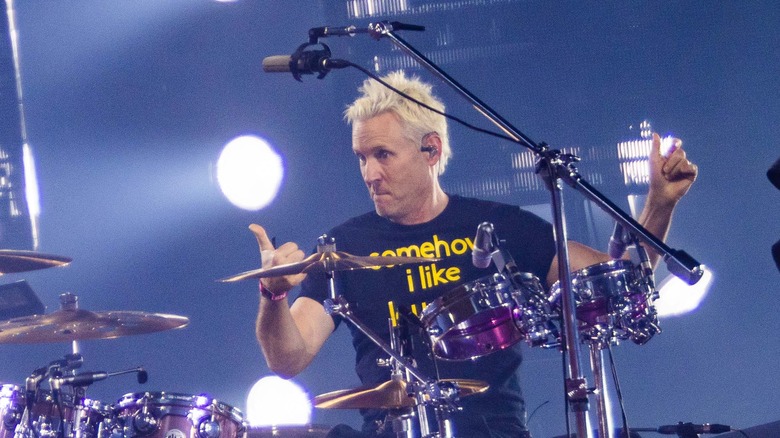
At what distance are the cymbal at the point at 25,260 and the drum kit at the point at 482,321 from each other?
3.29 feet

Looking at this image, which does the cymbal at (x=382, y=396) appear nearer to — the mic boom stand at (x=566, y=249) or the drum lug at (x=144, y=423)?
the drum lug at (x=144, y=423)

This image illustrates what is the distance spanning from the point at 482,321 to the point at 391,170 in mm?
1256

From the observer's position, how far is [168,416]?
340 cm

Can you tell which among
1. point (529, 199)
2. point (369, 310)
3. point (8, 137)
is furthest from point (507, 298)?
point (8, 137)

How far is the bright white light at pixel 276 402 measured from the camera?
561 cm

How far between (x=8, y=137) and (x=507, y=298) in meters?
4.29

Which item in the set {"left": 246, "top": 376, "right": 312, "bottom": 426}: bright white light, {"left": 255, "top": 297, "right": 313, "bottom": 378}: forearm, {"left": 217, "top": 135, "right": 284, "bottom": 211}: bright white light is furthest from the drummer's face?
{"left": 246, "top": 376, "right": 312, "bottom": 426}: bright white light

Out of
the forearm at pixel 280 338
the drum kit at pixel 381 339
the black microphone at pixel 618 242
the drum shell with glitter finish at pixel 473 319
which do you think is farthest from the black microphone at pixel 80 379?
the black microphone at pixel 618 242

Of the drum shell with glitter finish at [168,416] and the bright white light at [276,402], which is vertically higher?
the bright white light at [276,402]

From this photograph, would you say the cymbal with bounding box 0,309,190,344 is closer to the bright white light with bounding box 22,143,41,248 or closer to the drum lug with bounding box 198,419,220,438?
the drum lug with bounding box 198,419,220,438

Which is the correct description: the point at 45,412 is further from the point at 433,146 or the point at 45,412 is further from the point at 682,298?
the point at 682,298

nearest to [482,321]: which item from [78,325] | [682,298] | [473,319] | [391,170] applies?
[473,319]

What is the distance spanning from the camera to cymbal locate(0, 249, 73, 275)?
3312mm

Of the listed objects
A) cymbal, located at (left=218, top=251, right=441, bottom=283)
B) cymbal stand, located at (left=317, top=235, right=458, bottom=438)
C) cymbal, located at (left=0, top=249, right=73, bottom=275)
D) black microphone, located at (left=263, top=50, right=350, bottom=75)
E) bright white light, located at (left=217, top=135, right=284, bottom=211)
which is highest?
bright white light, located at (left=217, top=135, right=284, bottom=211)
